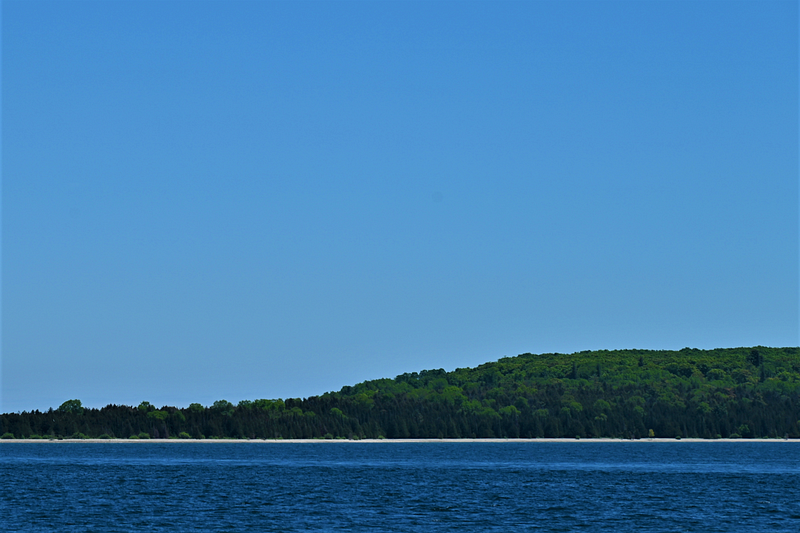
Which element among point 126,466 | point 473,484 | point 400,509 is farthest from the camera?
point 126,466

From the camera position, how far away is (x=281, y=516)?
101 meters

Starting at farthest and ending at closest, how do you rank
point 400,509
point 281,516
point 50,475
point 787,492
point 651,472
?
point 651,472 < point 50,475 < point 787,492 < point 400,509 < point 281,516

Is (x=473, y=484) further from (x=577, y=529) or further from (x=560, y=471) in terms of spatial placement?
(x=577, y=529)

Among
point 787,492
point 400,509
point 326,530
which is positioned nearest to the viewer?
point 326,530

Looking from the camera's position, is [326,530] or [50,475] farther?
[50,475]

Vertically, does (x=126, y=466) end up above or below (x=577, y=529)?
above

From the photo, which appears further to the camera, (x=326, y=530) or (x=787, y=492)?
(x=787, y=492)

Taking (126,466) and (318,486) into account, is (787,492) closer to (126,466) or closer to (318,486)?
(318,486)

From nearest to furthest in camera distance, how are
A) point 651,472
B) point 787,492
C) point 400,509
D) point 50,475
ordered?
point 400,509
point 787,492
point 50,475
point 651,472

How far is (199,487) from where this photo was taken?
5477 inches

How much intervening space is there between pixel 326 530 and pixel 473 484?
61237 mm

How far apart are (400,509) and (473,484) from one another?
134 ft

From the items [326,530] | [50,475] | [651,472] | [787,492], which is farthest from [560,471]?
[326,530]

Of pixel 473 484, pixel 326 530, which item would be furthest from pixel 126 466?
pixel 326 530
